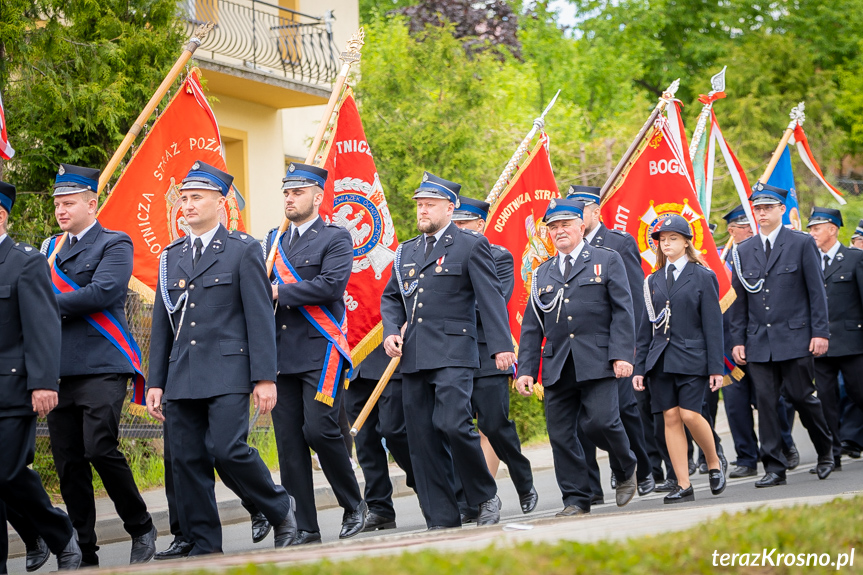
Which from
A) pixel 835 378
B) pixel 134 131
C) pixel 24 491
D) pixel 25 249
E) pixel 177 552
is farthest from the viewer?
pixel 835 378

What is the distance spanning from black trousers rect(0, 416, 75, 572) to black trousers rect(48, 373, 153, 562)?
1.70ft

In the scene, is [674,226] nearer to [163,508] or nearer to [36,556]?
[163,508]

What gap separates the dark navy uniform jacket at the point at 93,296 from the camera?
7406 millimetres

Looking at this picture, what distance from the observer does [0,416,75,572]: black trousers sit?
→ 21.6 ft

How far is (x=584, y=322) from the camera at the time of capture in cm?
846

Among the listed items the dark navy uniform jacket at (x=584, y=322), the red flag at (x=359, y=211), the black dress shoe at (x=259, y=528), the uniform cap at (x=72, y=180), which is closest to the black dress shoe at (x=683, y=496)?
the dark navy uniform jacket at (x=584, y=322)

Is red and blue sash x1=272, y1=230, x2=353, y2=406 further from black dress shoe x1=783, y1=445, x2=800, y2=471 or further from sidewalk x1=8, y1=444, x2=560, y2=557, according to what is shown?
black dress shoe x1=783, y1=445, x2=800, y2=471

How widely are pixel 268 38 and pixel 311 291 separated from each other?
12.4m

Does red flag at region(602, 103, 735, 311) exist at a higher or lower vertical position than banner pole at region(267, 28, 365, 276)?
lower

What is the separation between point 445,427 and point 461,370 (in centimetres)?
40

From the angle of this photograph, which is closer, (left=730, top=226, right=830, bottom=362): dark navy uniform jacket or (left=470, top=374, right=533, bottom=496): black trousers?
(left=470, top=374, right=533, bottom=496): black trousers

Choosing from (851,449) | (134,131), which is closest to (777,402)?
(851,449)

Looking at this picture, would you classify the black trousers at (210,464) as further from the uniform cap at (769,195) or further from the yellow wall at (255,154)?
the yellow wall at (255,154)

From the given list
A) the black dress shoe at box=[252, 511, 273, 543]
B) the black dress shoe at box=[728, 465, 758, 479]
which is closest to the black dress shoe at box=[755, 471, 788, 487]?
the black dress shoe at box=[728, 465, 758, 479]
